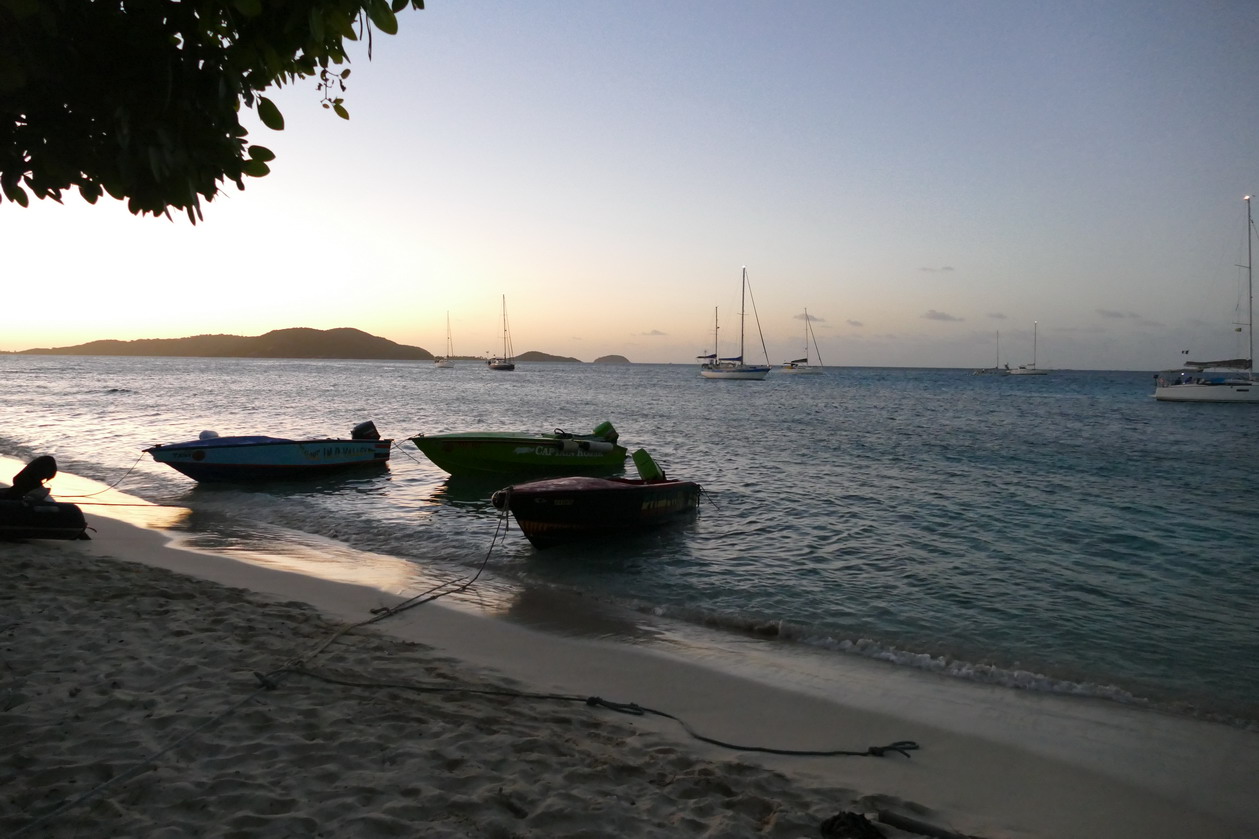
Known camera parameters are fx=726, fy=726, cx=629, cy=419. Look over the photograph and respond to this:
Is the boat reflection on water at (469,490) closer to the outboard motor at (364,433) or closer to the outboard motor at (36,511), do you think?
the outboard motor at (364,433)

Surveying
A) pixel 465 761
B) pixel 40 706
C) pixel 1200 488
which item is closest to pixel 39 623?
pixel 40 706

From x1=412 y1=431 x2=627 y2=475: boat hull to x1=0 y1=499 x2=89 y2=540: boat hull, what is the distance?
26.9 feet

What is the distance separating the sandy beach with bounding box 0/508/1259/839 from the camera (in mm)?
3744

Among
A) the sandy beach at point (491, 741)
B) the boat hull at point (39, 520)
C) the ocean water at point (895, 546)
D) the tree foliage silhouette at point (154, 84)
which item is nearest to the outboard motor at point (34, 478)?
the boat hull at point (39, 520)

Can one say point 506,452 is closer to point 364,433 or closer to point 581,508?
point 364,433

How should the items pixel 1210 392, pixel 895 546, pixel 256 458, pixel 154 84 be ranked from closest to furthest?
pixel 154 84, pixel 895 546, pixel 256 458, pixel 1210 392

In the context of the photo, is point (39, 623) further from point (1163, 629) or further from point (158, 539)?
point (1163, 629)

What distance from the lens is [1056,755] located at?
544 centimetres

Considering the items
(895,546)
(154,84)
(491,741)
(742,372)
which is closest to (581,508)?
(895,546)

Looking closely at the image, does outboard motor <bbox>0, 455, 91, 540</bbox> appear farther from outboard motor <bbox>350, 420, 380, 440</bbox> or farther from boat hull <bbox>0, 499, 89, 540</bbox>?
outboard motor <bbox>350, 420, 380, 440</bbox>

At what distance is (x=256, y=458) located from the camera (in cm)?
1669

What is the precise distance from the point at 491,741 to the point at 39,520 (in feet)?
27.8

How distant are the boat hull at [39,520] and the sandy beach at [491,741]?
2358mm

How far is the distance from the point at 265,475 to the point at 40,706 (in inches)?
527
